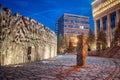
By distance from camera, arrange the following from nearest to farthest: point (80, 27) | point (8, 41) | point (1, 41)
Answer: point (1, 41), point (8, 41), point (80, 27)

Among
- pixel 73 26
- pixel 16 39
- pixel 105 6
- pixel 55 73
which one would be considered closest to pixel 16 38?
pixel 16 39

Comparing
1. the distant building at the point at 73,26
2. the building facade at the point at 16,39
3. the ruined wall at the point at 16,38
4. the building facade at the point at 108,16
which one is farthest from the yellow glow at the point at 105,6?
the ruined wall at the point at 16,38

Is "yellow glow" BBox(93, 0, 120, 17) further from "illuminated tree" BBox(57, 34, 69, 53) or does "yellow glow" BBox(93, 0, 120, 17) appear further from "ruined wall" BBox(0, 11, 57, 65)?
"ruined wall" BBox(0, 11, 57, 65)

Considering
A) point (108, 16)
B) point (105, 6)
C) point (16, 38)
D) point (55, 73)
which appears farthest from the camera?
point (105, 6)

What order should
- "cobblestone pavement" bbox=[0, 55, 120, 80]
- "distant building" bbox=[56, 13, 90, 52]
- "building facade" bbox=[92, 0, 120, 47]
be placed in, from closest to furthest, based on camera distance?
"cobblestone pavement" bbox=[0, 55, 120, 80] < "building facade" bbox=[92, 0, 120, 47] < "distant building" bbox=[56, 13, 90, 52]

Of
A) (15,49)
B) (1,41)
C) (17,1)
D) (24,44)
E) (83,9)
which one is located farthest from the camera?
(83,9)

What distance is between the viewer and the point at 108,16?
56688 millimetres

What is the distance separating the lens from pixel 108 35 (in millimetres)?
55781

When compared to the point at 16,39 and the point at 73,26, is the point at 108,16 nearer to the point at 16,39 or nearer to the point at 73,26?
the point at 73,26

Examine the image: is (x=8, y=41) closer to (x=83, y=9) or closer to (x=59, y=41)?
(x=59, y=41)

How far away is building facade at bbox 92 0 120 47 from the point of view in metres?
53.1

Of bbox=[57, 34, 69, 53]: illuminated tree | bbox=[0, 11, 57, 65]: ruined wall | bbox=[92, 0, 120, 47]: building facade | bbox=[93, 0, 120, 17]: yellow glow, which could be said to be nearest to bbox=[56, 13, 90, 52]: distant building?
bbox=[57, 34, 69, 53]: illuminated tree

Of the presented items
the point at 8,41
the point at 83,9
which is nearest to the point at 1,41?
the point at 8,41

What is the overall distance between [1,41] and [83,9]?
198 meters
